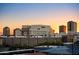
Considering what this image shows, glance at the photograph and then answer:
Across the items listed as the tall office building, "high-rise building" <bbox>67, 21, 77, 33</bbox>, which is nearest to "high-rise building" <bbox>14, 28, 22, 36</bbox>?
the tall office building

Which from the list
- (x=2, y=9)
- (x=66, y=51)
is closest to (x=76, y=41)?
(x=66, y=51)

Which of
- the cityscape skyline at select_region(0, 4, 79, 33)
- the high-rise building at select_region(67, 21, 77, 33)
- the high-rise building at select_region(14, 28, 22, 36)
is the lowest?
the high-rise building at select_region(14, 28, 22, 36)

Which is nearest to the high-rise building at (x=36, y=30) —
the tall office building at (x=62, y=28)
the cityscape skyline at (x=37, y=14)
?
the cityscape skyline at (x=37, y=14)

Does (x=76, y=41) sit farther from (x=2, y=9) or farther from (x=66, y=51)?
(x=2, y=9)

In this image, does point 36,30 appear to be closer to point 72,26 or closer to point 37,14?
point 37,14

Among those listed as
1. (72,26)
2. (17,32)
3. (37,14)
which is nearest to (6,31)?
(17,32)

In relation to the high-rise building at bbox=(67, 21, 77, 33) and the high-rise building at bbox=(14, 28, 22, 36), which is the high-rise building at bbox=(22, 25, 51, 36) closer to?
the high-rise building at bbox=(14, 28, 22, 36)

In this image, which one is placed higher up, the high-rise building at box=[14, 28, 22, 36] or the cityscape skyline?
the cityscape skyline

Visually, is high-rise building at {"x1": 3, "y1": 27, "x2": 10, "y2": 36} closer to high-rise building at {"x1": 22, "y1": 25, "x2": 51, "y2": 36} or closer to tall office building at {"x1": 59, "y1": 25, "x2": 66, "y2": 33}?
high-rise building at {"x1": 22, "y1": 25, "x2": 51, "y2": 36}
